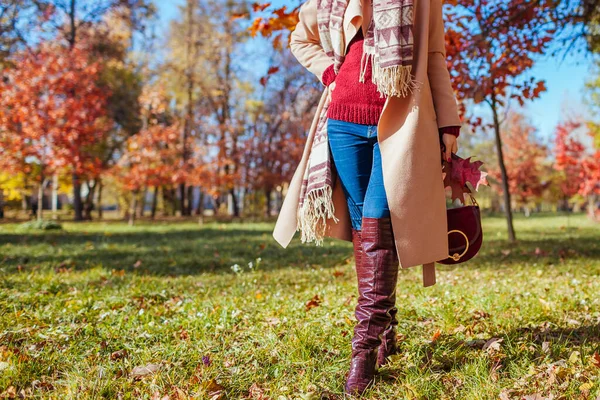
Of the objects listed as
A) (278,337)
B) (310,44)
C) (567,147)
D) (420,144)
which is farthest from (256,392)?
(567,147)

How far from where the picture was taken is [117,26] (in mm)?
20547

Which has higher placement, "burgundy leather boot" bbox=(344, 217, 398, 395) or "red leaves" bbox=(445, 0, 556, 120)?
"red leaves" bbox=(445, 0, 556, 120)

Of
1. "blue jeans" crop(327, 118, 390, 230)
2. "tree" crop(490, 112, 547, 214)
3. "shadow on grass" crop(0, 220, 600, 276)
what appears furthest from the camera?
"tree" crop(490, 112, 547, 214)

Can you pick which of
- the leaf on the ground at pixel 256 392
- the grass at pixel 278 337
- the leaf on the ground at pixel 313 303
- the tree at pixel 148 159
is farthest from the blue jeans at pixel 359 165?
the tree at pixel 148 159

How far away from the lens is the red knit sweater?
6.99ft

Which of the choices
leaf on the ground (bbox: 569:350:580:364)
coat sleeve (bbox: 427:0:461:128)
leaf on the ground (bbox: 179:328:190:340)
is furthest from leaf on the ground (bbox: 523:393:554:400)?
leaf on the ground (bbox: 179:328:190:340)

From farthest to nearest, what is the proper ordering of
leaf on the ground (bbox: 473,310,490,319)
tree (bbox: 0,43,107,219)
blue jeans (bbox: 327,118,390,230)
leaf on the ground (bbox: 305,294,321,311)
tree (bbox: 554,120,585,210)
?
tree (bbox: 554,120,585,210) < tree (bbox: 0,43,107,219) < leaf on the ground (bbox: 305,294,321,311) < leaf on the ground (bbox: 473,310,490,319) < blue jeans (bbox: 327,118,390,230)

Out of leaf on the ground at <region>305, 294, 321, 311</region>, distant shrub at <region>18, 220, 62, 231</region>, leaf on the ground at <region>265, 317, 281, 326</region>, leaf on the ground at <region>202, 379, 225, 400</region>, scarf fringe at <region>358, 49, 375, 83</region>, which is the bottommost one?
leaf on the ground at <region>202, 379, 225, 400</region>

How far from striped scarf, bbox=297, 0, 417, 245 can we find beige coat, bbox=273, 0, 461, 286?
73mm

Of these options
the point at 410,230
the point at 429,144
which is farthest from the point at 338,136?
the point at 410,230

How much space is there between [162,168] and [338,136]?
1521cm

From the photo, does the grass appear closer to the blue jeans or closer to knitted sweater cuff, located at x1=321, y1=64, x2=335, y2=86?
the blue jeans

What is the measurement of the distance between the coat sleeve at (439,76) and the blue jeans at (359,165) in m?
0.33

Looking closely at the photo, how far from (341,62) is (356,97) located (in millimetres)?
252
